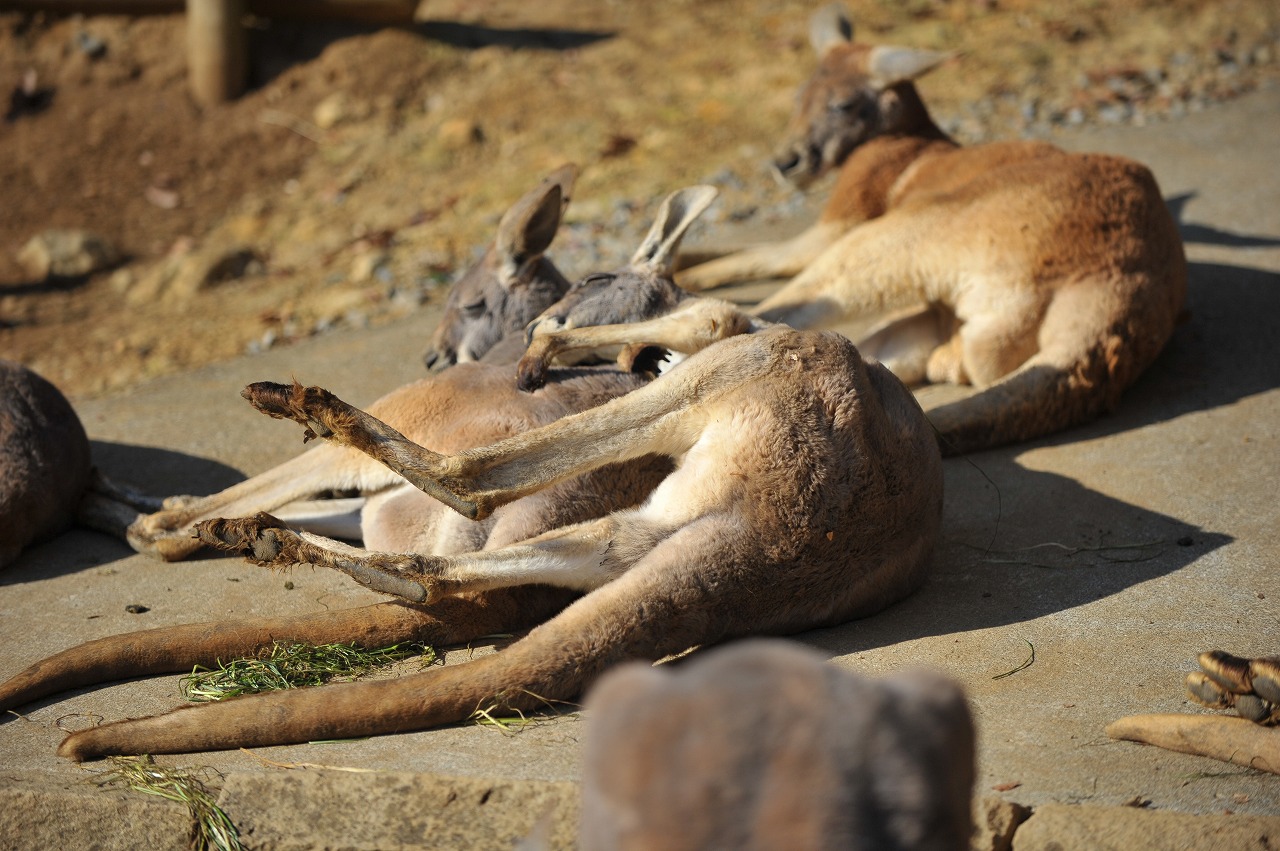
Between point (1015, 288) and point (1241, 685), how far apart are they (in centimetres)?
258

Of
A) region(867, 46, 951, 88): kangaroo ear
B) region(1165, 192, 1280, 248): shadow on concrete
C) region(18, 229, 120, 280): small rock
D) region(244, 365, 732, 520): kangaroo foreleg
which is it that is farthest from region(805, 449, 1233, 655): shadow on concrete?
region(18, 229, 120, 280): small rock

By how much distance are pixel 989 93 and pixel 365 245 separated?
4.74 m

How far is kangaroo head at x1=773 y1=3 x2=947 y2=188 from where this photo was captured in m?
6.91

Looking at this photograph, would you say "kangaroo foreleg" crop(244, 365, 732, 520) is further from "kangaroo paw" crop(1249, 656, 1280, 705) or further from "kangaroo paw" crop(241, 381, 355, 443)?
"kangaroo paw" crop(1249, 656, 1280, 705)

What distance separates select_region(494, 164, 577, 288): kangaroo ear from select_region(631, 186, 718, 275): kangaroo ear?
1.49 feet

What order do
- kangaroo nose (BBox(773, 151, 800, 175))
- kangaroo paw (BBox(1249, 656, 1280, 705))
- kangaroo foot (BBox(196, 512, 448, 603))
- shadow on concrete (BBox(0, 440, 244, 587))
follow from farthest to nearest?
kangaroo nose (BBox(773, 151, 800, 175)) < shadow on concrete (BBox(0, 440, 244, 587)) < kangaroo foot (BBox(196, 512, 448, 603)) < kangaroo paw (BBox(1249, 656, 1280, 705))

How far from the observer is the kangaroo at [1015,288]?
194 inches

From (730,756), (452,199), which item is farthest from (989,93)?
(730,756)

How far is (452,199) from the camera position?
29.9 ft

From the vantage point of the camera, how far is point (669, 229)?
4629 millimetres

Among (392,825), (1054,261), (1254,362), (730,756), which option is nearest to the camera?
(730,756)

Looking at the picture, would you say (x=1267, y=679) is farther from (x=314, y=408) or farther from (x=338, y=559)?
(x=314, y=408)

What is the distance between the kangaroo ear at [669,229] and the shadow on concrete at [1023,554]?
1.38 meters

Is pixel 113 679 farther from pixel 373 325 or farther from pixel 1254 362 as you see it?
pixel 1254 362
